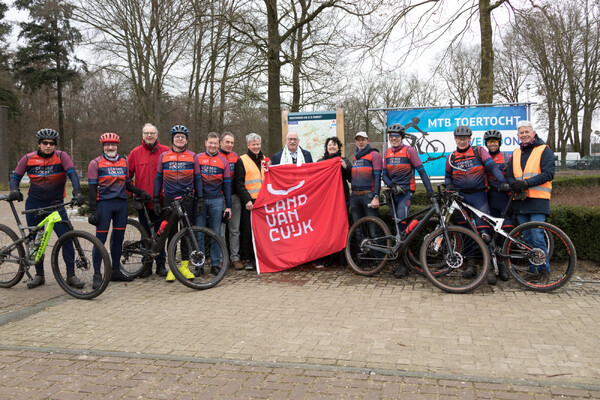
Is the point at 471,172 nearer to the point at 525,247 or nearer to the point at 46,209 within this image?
the point at 525,247

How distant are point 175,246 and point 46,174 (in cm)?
199

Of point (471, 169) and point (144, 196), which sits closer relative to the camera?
point (471, 169)

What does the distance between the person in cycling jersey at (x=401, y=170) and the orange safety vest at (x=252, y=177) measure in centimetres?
194

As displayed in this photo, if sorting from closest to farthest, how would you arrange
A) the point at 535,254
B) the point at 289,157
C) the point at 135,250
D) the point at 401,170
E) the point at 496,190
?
the point at 535,254 → the point at 496,190 → the point at 401,170 → the point at 135,250 → the point at 289,157

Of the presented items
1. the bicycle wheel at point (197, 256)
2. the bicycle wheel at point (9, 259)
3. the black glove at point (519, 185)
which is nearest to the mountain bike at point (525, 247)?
the black glove at point (519, 185)

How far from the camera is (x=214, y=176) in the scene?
6.97 metres

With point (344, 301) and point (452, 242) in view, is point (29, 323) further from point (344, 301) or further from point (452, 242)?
point (452, 242)

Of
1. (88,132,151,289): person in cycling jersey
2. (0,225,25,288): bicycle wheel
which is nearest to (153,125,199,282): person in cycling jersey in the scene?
(88,132,151,289): person in cycling jersey

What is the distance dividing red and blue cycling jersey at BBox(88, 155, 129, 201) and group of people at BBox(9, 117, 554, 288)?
1cm

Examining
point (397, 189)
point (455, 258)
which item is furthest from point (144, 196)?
point (455, 258)

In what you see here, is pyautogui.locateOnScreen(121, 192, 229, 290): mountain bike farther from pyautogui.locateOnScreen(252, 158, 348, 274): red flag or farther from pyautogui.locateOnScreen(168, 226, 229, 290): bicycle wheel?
pyautogui.locateOnScreen(252, 158, 348, 274): red flag

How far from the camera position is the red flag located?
723cm

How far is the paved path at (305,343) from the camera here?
3.46 metres

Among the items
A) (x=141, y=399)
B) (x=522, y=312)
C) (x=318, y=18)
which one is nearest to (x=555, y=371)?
(x=522, y=312)
